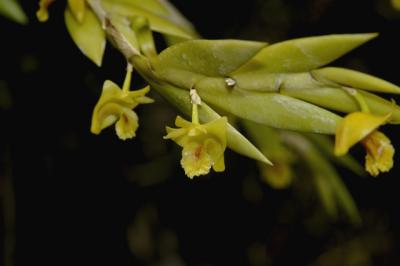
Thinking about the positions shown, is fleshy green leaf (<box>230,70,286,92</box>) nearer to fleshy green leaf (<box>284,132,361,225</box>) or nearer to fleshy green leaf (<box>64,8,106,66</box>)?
fleshy green leaf (<box>64,8,106,66</box>)

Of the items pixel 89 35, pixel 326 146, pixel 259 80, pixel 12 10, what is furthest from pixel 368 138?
pixel 326 146

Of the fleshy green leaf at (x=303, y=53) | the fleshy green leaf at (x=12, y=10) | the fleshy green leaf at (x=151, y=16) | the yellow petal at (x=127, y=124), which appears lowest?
the yellow petal at (x=127, y=124)

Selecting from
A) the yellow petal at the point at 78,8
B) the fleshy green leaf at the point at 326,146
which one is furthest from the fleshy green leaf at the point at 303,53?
the fleshy green leaf at the point at 326,146

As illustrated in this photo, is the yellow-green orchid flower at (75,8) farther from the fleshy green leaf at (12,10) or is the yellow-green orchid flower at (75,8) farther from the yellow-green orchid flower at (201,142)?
the yellow-green orchid flower at (201,142)

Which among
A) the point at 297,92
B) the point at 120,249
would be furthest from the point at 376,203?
the point at 297,92

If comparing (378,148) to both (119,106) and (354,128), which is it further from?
(119,106)

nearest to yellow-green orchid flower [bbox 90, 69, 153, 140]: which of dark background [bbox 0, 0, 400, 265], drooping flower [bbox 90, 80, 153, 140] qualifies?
drooping flower [bbox 90, 80, 153, 140]
